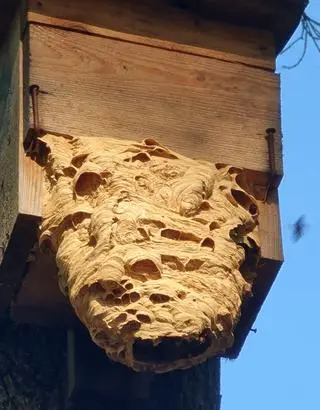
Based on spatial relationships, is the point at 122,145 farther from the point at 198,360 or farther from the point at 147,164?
the point at 198,360

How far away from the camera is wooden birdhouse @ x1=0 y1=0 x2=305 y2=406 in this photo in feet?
18.0

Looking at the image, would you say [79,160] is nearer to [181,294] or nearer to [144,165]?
[144,165]

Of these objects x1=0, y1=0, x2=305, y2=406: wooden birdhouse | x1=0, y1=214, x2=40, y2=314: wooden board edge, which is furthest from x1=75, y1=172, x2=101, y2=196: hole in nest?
x1=0, y1=214, x2=40, y2=314: wooden board edge

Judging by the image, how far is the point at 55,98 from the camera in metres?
5.78

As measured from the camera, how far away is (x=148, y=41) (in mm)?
5961

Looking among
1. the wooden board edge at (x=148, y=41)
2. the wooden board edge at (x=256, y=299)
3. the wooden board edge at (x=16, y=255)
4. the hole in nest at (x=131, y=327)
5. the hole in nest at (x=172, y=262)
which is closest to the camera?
the hole in nest at (x=131, y=327)

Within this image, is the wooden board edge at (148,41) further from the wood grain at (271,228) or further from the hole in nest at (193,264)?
the hole in nest at (193,264)

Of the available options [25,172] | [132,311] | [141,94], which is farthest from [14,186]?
[132,311]

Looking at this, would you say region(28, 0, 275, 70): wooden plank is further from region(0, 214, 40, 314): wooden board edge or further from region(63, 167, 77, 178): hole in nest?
region(0, 214, 40, 314): wooden board edge

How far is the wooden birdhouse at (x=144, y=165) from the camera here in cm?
548

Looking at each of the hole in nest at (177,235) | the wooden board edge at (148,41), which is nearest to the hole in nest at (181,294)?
the hole in nest at (177,235)

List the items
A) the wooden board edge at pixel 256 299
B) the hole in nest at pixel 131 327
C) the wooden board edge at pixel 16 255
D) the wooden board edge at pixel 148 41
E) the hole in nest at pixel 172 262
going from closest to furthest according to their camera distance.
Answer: the hole in nest at pixel 131 327, the hole in nest at pixel 172 262, the wooden board edge at pixel 16 255, the wooden board edge at pixel 256 299, the wooden board edge at pixel 148 41

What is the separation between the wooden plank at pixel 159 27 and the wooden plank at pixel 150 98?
2 centimetres

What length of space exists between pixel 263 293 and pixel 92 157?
1.36ft
